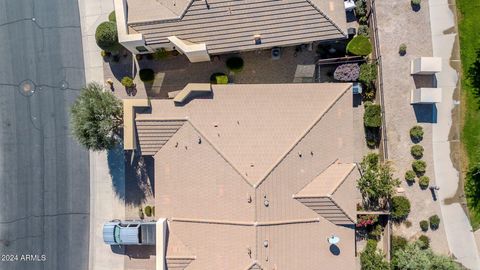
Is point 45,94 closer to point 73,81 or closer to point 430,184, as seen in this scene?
point 73,81

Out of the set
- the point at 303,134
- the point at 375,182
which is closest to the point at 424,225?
the point at 375,182

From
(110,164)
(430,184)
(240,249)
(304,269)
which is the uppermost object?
(110,164)

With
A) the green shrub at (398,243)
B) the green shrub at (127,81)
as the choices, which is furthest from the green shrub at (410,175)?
the green shrub at (127,81)

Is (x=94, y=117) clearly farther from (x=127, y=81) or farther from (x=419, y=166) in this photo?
(x=419, y=166)

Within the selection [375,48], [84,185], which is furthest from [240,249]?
[375,48]

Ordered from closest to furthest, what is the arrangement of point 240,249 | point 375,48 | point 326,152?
point 240,249, point 326,152, point 375,48

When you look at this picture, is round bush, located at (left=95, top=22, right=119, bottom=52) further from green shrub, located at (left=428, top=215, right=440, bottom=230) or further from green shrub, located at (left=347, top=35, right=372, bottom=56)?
green shrub, located at (left=428, top=215, right=440, bottom=230)
